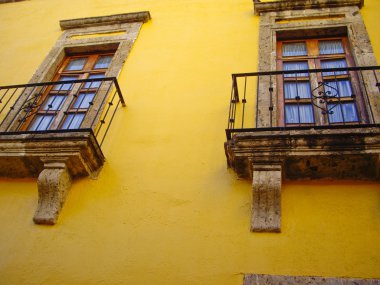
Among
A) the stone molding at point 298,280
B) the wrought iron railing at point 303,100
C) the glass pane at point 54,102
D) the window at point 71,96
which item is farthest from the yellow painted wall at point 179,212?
the glass pane at point 54,102

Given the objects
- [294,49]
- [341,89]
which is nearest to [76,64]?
[294,49]

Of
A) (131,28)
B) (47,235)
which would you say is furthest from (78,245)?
(131,28)

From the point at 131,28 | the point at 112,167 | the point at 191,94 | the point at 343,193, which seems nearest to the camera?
the point at 343,193

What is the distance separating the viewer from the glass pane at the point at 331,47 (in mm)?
5992

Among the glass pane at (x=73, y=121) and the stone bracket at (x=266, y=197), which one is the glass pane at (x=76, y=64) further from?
the stone bracket at (x=266, y=197)

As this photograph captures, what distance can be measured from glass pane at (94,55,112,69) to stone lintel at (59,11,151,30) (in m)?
0.77

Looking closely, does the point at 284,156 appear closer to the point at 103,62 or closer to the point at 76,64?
the point at 103,62

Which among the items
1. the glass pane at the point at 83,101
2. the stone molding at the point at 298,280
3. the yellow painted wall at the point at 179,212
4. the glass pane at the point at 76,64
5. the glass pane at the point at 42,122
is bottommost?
the stone molding at the point at 298,280

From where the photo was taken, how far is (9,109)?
5.98 m

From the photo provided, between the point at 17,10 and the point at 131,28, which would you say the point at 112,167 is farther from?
the point at 17,10

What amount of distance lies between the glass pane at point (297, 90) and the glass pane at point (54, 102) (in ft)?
10.2

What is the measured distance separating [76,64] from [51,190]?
3.04 metres

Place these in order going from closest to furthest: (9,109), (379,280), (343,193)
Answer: (379,280), (343,193), (9,109)

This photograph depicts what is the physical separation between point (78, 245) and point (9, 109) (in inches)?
110
